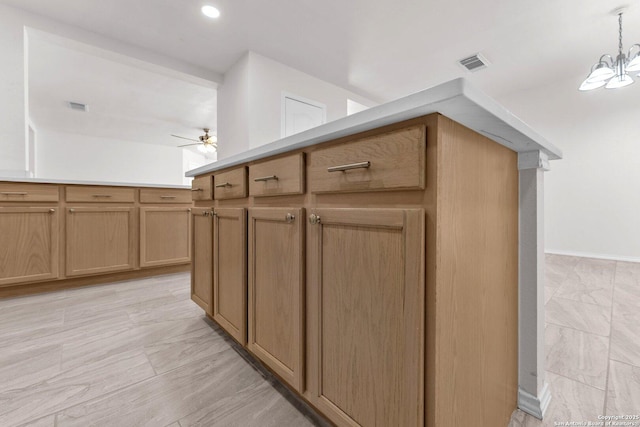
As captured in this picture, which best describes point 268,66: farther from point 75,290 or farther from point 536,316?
point 536,316

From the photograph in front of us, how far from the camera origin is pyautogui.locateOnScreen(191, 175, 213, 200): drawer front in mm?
1517

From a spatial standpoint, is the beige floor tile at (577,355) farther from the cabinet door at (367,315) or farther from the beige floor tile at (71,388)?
the beige floor tile at (71,388)

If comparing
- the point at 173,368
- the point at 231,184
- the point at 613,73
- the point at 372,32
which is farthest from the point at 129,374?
the point at 613,73

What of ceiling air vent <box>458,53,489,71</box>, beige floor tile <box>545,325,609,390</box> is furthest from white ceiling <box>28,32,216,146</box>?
beige floor tile <box>545,325,609,390</box>

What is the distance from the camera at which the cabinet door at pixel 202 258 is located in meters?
1.50

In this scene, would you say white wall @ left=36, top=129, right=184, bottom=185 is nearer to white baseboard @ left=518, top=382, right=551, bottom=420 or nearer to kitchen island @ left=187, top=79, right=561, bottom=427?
kitchen island @ left=187, top=79, right=561, bottom=427

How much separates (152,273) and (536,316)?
124 inches

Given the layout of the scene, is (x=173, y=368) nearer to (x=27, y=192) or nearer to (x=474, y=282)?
(x=474, y=282)

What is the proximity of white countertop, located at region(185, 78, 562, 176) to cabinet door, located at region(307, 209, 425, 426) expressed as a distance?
0.67 feet

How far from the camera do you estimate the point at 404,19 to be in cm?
266

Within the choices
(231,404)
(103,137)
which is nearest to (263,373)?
(231,404)

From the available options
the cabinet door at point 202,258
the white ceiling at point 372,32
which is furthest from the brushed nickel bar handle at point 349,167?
the white ceiling at point 372,32

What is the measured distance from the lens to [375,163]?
0.63 m

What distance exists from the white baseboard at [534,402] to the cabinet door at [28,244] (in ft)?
10.5
